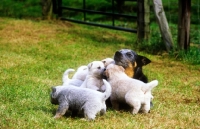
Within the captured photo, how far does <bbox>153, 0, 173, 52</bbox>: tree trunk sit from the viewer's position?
1035cm

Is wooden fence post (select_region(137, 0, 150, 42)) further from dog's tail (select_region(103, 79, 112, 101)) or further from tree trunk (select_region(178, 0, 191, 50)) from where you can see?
dog's tail (select_region(103, 79, 112, 101))

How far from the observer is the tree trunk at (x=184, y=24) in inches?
399

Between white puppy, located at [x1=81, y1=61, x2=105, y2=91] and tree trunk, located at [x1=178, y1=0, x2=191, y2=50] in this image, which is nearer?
white puppy, located at [x1=81, y1=61, x2=105, y2=91]

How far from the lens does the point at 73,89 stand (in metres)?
5.65

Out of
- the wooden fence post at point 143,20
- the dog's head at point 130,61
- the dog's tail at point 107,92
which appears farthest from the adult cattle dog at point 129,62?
the wooden fence post at point 143,20

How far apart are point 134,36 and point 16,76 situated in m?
5.79

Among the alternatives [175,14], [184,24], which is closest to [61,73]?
[184,24]

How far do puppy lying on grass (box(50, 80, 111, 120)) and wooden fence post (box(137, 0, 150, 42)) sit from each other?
593 centimetres

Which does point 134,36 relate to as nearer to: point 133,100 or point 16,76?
point 16,76

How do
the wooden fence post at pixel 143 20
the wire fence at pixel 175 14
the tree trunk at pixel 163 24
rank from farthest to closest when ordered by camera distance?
→ the wire fence at pixel 175 14
the wooden fence post at pixel 143 20
the tree trunk at pixel 163 24

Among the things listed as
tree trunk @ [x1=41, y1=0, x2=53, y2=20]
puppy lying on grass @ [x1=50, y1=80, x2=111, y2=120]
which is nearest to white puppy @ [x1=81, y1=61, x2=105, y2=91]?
puppy lying on grass @ [x1=50, y1=80, x2=111, y2=120]

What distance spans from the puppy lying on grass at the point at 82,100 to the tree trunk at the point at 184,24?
4904mm

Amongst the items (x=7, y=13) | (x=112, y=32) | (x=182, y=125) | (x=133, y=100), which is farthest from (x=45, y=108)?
(x=7, y=13)

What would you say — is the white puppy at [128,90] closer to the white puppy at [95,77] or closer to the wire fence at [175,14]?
the white puppy at [95,77]
